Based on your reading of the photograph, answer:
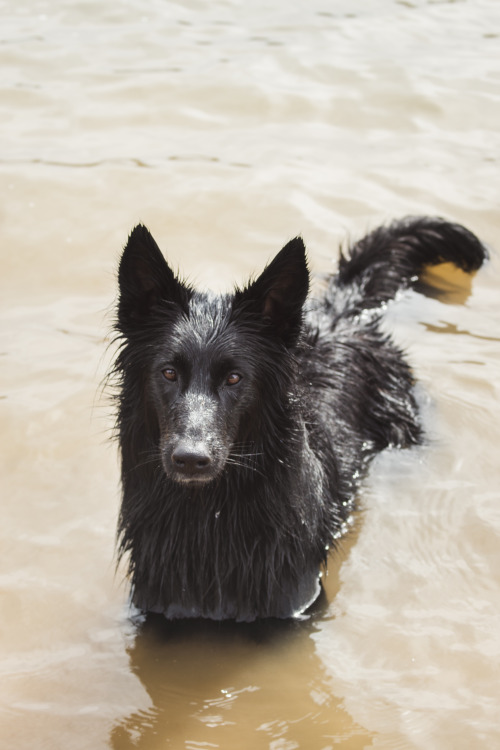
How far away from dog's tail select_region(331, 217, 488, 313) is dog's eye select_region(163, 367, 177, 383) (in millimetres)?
2560

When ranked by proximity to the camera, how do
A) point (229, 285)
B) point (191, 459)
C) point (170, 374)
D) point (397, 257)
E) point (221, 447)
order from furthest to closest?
point (229, 285) → point (397, 257) → point (170, 374) → point (221, 447) → point (191, 459)

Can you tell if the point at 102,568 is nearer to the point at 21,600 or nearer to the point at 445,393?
the point at 21,600

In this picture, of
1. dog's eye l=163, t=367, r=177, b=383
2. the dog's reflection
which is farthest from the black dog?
the dog's reflection

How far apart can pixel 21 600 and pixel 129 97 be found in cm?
682

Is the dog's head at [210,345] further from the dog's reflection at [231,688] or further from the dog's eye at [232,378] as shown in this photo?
the dog's reflection at [231,688]

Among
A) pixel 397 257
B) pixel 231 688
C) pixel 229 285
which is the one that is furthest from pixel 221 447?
pixel 229 285

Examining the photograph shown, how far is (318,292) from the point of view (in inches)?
286

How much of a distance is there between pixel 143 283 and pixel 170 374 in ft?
1.46

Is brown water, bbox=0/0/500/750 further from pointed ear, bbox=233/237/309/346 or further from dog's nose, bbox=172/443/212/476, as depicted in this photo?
pointed ear, bbox=233/237/309/346

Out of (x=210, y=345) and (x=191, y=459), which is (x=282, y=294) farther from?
(x=191, y=459)

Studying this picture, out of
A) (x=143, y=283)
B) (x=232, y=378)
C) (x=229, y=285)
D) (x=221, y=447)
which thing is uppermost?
(x=143, y=283)

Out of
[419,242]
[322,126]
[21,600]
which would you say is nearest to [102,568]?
[21,600]

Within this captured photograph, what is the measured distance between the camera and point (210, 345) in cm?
445

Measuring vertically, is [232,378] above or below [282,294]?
below
